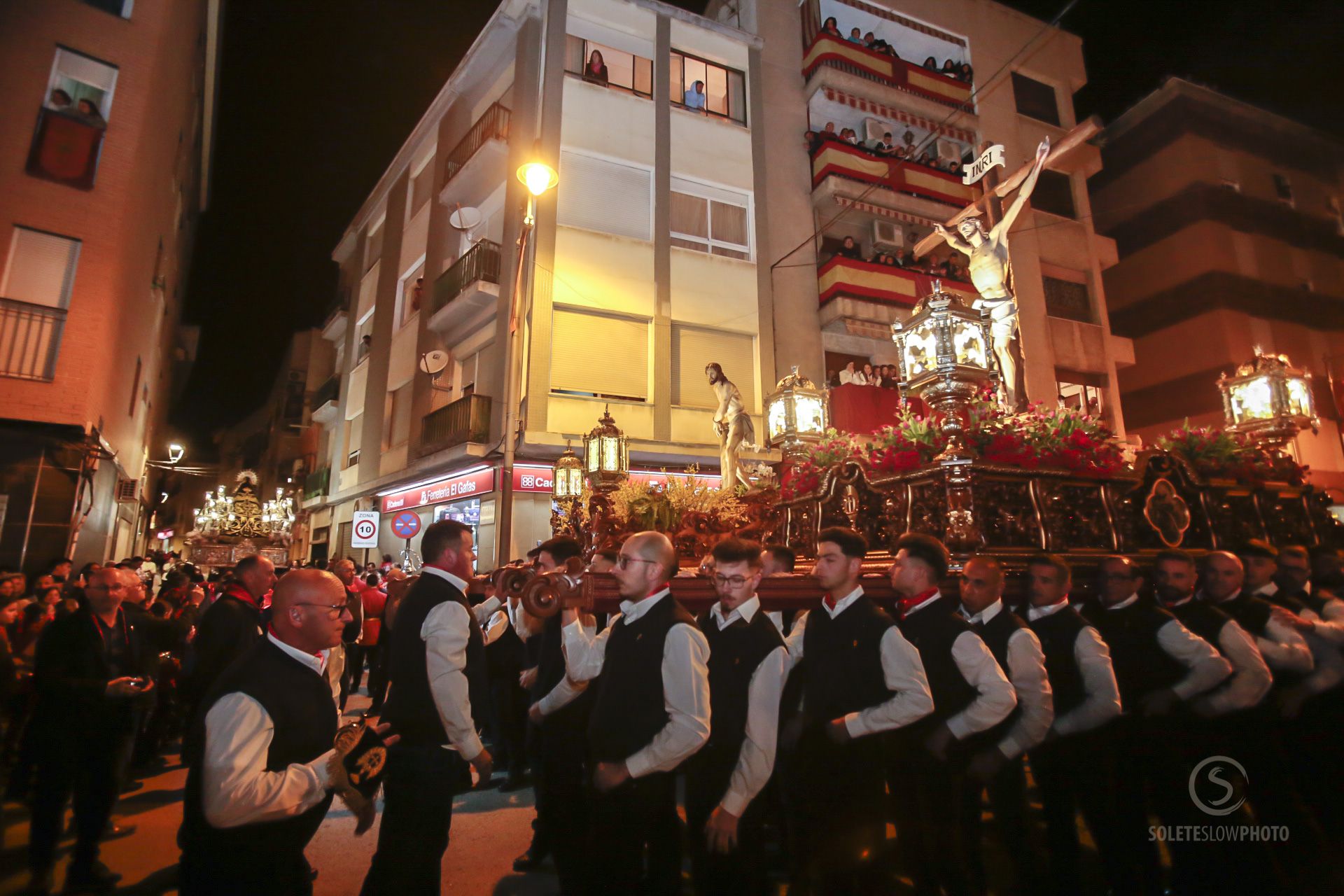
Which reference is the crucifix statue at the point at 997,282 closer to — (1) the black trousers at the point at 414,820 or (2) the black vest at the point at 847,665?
(2) the black vest at the point at 847,665

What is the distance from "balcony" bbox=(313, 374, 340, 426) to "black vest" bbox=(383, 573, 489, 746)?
83.9 feet

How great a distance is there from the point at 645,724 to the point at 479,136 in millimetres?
19198

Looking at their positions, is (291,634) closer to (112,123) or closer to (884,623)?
(884,623)

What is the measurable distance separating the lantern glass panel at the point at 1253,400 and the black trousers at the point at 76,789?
37.4ft

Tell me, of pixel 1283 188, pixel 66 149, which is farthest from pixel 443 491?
pixel 1283 188

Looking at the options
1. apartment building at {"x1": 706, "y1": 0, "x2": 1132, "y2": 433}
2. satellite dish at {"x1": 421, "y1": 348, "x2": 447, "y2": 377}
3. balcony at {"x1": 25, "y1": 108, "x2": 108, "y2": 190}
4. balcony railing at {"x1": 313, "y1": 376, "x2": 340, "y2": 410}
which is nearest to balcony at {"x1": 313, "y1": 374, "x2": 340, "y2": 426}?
balcony railing at {"x1": 313, "y1": 376, "x2": 340, "y2": 410}

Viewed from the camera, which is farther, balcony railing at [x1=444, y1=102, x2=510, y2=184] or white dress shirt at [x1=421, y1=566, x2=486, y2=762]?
balcony railing at [x1=444, y1=102, x2=510, y2=184]

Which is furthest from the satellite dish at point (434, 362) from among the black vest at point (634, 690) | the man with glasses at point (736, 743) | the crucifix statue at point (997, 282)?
the black vest at point (634, 690)

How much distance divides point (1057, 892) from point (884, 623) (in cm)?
191

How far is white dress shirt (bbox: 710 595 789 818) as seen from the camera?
3039mm

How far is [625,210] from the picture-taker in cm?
1723

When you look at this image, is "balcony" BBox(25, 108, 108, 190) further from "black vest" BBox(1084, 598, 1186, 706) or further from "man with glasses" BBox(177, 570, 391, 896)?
"black vest" BBox(1084, 598, 1186, 706)

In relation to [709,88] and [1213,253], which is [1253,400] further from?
[1213,253]

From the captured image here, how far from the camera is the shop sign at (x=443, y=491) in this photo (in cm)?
1592
